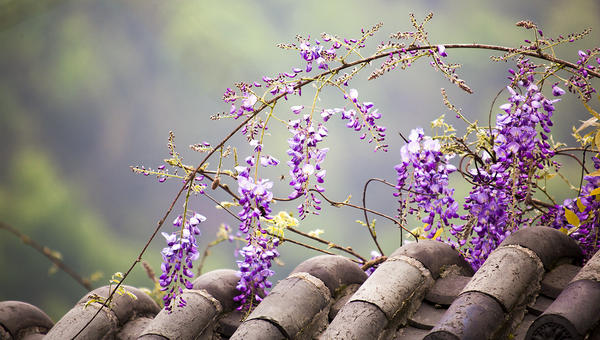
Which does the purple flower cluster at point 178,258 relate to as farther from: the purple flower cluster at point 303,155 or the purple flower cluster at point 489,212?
the purple flower cluster at point 489,212

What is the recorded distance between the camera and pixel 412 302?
3.52ft

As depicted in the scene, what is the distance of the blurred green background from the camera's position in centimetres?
381

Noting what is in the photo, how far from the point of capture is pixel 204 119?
406cm

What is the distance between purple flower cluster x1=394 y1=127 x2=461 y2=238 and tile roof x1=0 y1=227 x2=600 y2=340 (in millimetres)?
107

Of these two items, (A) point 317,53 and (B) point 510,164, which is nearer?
(A) point 317,53

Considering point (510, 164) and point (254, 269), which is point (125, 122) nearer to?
point (254, 269)

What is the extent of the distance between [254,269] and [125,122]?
11.2 ft

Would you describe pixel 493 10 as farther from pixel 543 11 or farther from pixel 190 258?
pixel 190 258

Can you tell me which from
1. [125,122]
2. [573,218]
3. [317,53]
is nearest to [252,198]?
[317,53]

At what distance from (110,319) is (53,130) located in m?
3.58

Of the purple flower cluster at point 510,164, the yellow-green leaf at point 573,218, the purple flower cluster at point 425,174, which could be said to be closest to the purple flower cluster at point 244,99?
the purple flower cluster at point 425,174

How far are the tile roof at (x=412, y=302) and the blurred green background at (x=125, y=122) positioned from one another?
252 cm

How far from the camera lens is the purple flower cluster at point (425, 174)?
1.17 meters

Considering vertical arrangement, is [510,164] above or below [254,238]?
above
